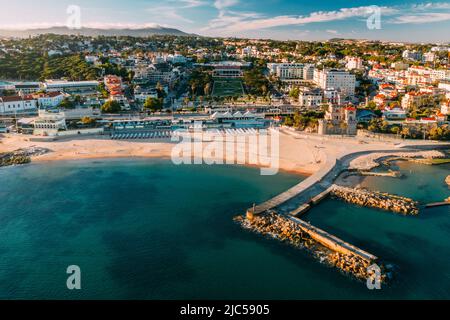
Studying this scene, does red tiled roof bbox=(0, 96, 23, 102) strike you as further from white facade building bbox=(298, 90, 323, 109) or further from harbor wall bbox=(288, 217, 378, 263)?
harbor wall bbox=(288, 217, 378, 263)

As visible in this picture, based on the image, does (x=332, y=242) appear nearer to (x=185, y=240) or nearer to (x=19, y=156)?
(x=185, y=240)

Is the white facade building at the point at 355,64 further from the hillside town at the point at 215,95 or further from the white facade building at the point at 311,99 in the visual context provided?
the white facade building at the point at 311,99

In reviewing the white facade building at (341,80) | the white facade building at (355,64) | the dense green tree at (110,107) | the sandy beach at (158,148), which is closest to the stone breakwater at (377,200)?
the sandy beach at (158,148)

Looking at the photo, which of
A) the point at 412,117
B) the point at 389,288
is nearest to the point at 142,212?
the point at 389,288

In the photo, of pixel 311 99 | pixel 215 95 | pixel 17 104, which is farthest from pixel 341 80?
pixel 17 104

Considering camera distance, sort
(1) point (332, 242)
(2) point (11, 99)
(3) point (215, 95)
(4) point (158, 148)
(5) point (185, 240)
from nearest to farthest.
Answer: (1) point (332, 242), (5) point (185, 240), (4) point (158, 148), (2) point (11, 99), (3) point (215, 95)

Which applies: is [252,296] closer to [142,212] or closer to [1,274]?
[142,212]

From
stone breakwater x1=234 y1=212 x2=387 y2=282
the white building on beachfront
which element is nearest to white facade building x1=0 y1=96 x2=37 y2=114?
the white building on beachfront
